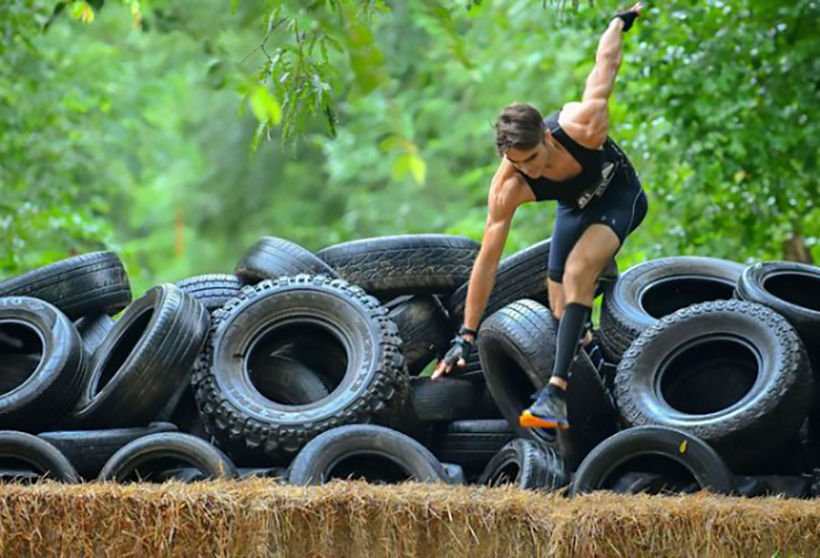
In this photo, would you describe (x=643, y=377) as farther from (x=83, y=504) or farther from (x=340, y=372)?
(x=83, y=504)

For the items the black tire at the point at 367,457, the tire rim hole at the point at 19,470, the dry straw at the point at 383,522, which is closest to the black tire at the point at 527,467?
the black tire at the point at 367,457

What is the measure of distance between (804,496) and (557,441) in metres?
1.47

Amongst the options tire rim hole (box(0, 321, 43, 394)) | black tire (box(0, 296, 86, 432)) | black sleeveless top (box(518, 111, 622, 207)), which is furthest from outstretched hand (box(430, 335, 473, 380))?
tire rim hole (box(0, 321, 43, 394))

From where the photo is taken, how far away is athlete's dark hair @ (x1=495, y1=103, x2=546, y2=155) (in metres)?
7.12

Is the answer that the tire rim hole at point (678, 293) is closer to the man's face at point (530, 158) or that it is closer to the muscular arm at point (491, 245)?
the muscular arm at point (491, 245)

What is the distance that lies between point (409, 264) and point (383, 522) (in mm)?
3710

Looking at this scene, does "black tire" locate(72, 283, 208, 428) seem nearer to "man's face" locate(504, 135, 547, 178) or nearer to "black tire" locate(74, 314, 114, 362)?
"black tire" locate(74, 314, 114, 362)

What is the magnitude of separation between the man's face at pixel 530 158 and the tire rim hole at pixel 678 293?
2.72 m

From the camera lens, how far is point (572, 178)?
755 centimetres

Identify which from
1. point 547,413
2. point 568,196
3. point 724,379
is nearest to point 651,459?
point 547,413

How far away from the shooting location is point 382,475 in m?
7.59

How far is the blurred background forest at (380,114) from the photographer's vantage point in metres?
7.30

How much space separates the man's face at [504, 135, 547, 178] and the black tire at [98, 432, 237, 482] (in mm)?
2251

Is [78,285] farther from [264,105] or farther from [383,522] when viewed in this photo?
[264,105]
